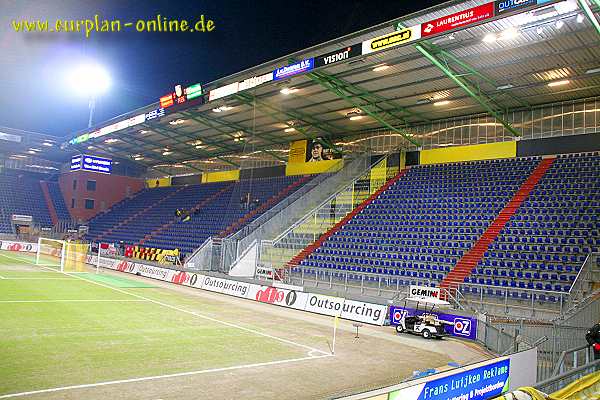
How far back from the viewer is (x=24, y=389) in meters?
8.33

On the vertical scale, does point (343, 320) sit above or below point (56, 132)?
below

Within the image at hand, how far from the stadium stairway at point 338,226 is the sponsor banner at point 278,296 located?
2761 millimetres

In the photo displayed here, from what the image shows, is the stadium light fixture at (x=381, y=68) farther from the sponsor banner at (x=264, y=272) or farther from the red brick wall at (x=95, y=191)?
the red brick wall at (x=95, y=191)

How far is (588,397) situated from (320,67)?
61.0 ft

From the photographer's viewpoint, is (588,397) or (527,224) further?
(527,224)

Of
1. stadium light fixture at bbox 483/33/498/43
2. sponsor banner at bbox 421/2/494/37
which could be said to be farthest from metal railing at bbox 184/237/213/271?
stadium light fixture at bbox 483/33/498/43

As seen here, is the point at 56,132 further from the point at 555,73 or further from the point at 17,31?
the point at 555,73

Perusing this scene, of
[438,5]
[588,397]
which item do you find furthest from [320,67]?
[588,397]

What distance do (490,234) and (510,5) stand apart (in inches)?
439

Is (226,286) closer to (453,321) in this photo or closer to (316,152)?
(453,321)

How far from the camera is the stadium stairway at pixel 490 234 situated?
20.9 meters

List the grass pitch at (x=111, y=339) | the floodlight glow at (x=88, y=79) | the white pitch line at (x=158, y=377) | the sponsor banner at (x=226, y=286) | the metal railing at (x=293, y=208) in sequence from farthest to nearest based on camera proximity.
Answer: the floodlight glow at (x=88, y=79), the metal railing at (x=293, y=208), the sponsor banner at (x=226, y=286), the grass pitch at (x=111, y=339), the white pitch line at (x=158, y=377)

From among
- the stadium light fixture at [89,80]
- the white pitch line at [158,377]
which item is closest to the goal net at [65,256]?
the stadium light fixture at [89,80]

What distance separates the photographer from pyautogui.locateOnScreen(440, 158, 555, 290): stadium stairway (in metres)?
20.9
